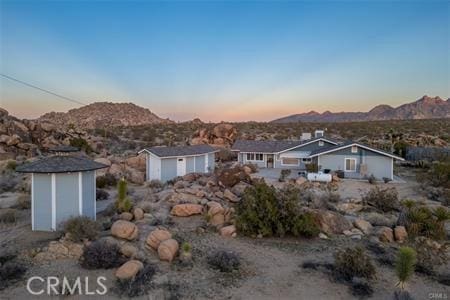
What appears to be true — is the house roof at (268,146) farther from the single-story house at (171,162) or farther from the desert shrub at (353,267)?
the desert shrub at (353,267)

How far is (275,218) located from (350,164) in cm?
1775

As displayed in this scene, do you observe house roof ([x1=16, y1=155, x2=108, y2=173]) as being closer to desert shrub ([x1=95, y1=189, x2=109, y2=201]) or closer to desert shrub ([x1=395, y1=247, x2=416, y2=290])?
desert shrub ([x1=95, y1=189, x2=109, y2=201])

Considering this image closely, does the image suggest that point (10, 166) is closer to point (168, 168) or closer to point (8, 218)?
point (168, 168)

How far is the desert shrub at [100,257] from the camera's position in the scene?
8562 mm

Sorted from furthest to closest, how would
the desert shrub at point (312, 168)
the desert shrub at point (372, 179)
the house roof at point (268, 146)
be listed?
the house roof at point (268, 146) < the desert shrub at point (312, 168) < the desert shrub at point (372, 179)

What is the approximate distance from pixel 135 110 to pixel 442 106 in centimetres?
16995

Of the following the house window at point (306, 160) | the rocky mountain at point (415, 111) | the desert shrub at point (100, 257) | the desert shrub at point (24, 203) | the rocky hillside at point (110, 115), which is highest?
the rocky mountain at point (415, 111)

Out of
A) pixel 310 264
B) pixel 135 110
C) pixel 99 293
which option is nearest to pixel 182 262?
pixel 99 293

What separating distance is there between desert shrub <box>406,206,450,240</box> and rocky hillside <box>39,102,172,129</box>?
10127 centimetres

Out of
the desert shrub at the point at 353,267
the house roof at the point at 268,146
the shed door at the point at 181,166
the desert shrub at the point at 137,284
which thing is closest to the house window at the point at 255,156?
the house roof at the point at 268,146

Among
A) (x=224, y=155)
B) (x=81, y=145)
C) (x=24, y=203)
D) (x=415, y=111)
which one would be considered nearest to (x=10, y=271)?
(x=24, y=203)

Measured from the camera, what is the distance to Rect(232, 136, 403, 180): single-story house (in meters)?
26.0

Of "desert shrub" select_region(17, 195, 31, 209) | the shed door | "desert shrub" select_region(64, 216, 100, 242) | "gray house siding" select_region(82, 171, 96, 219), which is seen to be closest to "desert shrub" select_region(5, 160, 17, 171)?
"desert shrub" select_region(17, 195, 31, 209)

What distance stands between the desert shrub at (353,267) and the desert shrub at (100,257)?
240 inches
